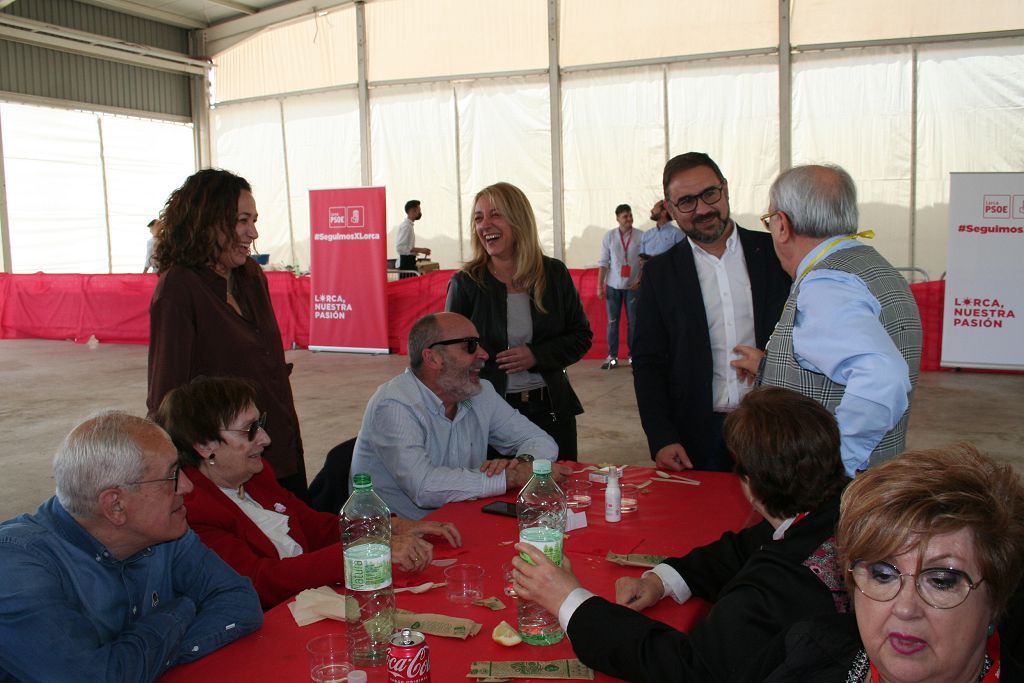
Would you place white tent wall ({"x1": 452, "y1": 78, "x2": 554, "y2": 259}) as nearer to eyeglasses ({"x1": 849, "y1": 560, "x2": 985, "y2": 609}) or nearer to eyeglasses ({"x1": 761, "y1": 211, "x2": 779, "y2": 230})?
eyeglasses ({"x1": 761, "y1": 211, "x2": 779, "y2": 230})

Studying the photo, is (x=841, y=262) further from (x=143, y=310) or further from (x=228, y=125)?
(x=228, y=125)

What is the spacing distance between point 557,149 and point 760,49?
10.9 feet

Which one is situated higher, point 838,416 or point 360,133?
point 360,133

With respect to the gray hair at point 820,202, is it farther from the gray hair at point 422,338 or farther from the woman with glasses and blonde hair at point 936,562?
the gray hair at point 422,338

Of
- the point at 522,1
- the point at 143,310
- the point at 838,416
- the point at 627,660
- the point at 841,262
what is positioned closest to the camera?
the point at 627,660

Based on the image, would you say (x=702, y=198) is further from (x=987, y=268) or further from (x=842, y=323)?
(x=987, y=268)

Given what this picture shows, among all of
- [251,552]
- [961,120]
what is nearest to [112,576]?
[251,552]

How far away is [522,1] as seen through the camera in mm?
13438

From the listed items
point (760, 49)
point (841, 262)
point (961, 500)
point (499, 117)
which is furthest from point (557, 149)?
point (961, 500)

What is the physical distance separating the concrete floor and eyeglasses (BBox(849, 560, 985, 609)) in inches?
174

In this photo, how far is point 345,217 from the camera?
9766 millimetres

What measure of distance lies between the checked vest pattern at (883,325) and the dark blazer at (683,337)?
0.74 metres

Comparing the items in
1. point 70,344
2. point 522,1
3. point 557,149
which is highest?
point 522,1

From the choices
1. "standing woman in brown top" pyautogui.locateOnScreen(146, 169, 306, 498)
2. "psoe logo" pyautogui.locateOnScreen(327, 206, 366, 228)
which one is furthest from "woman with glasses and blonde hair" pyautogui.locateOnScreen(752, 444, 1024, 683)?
"psoe logo" pyautogui.locateOnScreen(327, 206, 366, 228)
